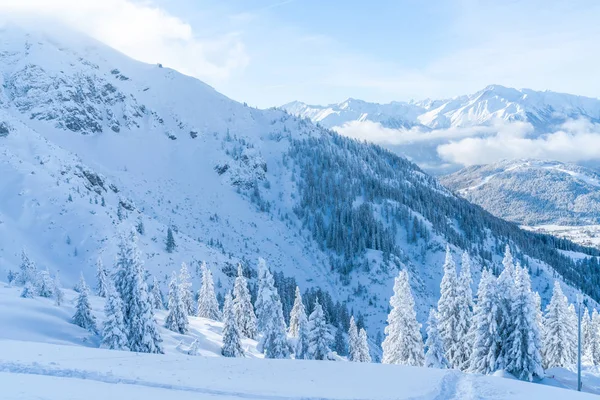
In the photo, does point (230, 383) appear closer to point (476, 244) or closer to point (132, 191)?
point (132, 191)

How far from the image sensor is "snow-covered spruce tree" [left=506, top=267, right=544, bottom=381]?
29.6 metres

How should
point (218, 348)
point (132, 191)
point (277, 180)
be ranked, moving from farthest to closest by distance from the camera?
point (277, 180) < point (132, 191) < point (218, 348)

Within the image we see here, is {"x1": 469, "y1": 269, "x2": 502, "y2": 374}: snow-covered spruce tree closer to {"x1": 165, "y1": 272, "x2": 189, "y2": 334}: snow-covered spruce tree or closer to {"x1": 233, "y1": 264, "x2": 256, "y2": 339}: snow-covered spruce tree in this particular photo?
{"x1": 233, "y1": 264, "x2": 256, "y2": 339}: snow-covered spruce tree

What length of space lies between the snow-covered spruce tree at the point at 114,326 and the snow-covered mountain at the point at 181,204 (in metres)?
53.2

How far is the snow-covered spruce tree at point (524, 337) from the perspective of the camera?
29609 millimetres

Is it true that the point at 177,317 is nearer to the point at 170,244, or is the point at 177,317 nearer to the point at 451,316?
the point at 451,316

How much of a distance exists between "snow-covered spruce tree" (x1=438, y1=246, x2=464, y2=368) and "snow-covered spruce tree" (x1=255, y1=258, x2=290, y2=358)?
14658 millimetres

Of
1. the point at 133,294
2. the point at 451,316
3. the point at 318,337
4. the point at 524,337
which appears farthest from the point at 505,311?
the point at 133,294

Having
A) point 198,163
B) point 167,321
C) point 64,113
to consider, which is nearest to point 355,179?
point 198,163

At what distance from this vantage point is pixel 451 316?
126 ft

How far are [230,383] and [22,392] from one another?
736 centimetres

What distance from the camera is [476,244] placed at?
177 m

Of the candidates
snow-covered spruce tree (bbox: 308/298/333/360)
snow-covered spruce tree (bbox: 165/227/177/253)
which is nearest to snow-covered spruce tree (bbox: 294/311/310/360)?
snow-covered spruce tree (bbox: 308/298/333/360)

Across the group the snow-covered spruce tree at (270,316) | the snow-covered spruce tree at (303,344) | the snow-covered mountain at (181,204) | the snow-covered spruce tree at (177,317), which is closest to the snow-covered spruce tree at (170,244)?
the snow-covered mountain at (181,204)
